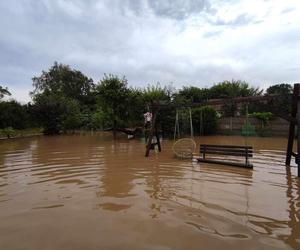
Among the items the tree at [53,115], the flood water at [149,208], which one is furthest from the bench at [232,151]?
the tree at [53,115]

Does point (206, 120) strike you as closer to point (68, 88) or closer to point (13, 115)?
point (13, 115)

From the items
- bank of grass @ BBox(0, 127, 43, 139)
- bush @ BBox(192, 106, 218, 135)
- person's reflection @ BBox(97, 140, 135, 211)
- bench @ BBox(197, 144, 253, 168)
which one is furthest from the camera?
bank of grass @ BBox(0, 127, 43, 139)

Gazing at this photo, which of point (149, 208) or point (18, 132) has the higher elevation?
point (18, 132)

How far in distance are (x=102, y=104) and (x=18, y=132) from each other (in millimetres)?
9731

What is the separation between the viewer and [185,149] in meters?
13.2

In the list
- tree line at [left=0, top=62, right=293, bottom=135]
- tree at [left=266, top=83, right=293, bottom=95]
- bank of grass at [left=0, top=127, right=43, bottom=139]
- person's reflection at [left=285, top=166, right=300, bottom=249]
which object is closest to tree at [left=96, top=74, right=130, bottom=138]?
tree line at [left=0, top=62, right=293, bottom=135]

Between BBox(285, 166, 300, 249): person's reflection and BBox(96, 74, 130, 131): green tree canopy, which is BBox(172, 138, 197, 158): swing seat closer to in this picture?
BBox(285, 166, 300, 249): person's reflection

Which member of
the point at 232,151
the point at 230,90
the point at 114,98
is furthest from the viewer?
the point at 230,90

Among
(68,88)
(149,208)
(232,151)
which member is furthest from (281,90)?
(68,88)

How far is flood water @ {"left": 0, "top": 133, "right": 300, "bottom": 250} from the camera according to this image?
453 centimetres

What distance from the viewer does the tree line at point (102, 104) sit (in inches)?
942

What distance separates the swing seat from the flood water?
8.06ft

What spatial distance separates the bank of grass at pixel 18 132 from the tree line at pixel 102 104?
0.60 meters

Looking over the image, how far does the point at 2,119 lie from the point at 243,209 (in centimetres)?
2725
